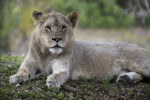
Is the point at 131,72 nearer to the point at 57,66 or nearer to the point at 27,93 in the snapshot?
the point at 57,66

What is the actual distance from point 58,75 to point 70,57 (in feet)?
2.88

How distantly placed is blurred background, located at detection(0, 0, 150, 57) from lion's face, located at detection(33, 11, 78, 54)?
1190cm

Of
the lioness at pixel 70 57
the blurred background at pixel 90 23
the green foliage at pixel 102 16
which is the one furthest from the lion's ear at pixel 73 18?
the green foliage at pixel 102 16

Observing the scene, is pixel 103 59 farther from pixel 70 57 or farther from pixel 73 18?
pixel 73 18

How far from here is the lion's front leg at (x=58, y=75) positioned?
4.99m

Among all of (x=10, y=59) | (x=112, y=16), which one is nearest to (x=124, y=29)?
(x=112, y=16)

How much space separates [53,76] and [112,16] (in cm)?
1528

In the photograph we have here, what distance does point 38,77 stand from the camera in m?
5.87

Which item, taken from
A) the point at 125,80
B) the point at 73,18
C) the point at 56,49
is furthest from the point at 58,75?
the point at 125,80

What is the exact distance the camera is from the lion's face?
5.48 metres

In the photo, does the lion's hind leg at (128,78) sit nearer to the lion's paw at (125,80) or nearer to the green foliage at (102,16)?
the lion's paw at (125,80)

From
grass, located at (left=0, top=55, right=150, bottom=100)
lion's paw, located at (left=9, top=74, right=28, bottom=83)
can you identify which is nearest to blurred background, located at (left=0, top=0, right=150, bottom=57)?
grass, located at (left=0, top=55, right=150, bottom=100)

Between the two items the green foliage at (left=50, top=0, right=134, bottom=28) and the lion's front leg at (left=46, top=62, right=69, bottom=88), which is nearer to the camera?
the lion's front leg at (left=46, top=62, right=69, bottom=88)

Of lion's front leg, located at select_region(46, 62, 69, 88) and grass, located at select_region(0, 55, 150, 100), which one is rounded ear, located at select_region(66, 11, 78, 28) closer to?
lion's front leg, located at select_region(46, 62, 69, 88)
